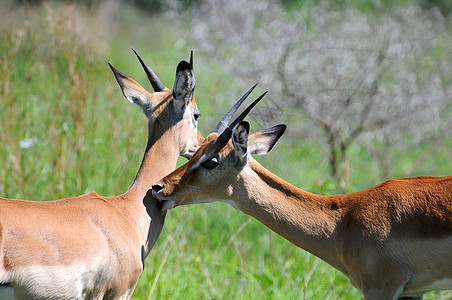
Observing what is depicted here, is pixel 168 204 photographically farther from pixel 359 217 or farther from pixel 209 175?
pixel 359 217

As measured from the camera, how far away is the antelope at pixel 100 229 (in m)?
3.28

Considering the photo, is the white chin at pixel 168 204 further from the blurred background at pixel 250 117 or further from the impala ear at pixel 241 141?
the blurred background at pixel 250 117

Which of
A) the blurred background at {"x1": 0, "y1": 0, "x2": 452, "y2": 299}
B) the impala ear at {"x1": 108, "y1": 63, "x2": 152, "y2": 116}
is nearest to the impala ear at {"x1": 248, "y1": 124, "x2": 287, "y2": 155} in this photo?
the impala ear at {"x1": 108, "y1": 63, "x2": 152, "y2": 116}

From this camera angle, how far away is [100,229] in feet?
12.3

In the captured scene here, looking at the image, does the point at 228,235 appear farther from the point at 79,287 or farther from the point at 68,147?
the point at 79,287

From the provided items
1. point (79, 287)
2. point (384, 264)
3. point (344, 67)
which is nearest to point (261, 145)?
point (384, 264)

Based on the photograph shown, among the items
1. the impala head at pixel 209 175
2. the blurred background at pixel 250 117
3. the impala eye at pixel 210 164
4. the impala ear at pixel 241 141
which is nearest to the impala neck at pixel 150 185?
the impala head at pixel 209 175

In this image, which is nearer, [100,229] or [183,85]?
[100,229]

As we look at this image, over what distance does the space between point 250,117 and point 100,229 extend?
4.04m

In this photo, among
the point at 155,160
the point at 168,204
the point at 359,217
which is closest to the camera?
the point at 359,217

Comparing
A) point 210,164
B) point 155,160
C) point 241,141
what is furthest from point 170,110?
point 241,141

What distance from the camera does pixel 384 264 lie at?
12.5ft

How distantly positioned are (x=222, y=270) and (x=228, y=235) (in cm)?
73

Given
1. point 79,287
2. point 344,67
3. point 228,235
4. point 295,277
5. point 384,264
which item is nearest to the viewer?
point 79,287
